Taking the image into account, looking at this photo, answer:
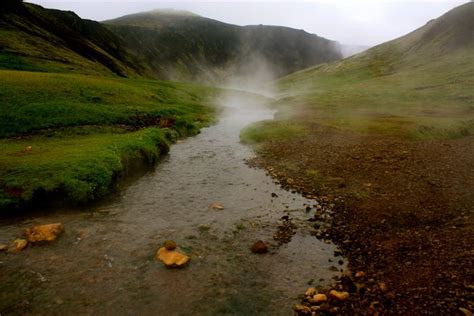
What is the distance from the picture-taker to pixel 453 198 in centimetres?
2334

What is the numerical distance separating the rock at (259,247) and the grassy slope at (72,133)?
1281 cm

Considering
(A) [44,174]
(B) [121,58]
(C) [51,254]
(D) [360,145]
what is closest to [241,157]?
(D) [360,145]

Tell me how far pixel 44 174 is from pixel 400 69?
6796 inches

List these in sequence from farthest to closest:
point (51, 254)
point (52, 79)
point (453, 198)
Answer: point (52, 79)
point (453, 198)
point (51, 254)

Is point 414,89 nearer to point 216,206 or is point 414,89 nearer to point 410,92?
point 410,92

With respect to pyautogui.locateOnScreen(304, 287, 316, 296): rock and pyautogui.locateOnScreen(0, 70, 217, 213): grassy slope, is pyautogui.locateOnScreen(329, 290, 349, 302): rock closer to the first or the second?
pyautogui.locateOnScreen(304, 287, 316, 296): rock

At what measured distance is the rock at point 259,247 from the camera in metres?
18.0

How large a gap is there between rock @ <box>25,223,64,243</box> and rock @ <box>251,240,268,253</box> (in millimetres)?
10830

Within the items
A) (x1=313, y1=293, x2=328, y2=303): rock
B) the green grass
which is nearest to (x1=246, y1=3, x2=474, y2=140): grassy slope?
the green grass

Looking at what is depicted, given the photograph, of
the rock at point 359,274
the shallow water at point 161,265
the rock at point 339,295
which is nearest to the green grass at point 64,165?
A: the shallow water at point 161,265

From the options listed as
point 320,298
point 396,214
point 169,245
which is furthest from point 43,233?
point 396,214

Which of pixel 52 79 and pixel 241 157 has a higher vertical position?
pixel 52 79

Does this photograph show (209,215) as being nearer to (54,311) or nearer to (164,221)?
(164,221)

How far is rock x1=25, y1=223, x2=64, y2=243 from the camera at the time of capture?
59.2 ft
